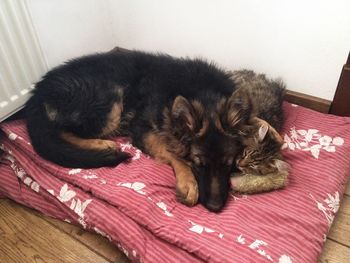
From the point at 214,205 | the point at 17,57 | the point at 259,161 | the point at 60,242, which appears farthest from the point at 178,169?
the point at 17,57

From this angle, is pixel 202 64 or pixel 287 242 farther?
pixel 202 64

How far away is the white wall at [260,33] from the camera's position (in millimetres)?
1948

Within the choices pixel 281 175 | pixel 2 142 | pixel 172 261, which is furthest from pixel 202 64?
pixel 2 142

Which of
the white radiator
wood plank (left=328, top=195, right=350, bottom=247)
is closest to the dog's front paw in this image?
wood plank (left=328, top=195, right=350, bottom=247)

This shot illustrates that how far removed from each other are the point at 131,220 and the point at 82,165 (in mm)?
433

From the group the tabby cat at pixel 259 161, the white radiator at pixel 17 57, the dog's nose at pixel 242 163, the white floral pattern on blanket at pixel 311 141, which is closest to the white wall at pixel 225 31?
the white radiator at pixel 17 57

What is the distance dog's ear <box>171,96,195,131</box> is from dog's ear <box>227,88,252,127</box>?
0.17m

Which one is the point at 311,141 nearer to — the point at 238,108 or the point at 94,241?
the point at 238,108

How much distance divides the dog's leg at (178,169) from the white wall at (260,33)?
931mm

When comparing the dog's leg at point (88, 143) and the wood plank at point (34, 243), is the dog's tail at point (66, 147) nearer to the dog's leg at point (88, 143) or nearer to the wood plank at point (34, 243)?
the dog's leg at point (88, 143)

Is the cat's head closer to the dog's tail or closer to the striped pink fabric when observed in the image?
the striped pink fabric

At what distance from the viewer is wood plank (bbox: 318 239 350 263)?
1518mm

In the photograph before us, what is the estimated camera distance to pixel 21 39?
197 cm

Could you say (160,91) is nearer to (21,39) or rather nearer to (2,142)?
(21,39)
